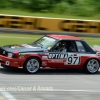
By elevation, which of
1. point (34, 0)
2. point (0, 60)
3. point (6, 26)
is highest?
point (34, 0)

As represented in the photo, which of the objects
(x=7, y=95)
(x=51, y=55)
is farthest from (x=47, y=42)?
(x=7, y=95)

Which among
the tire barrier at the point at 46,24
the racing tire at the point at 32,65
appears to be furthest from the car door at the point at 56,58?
the tire barrier at the point at 46,24

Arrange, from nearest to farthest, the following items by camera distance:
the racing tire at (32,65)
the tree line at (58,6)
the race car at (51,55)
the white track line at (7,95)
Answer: the white track line at (7,95) < the race car at (51,55) < the racing tire at (32,65) < the tree line at (58,6)

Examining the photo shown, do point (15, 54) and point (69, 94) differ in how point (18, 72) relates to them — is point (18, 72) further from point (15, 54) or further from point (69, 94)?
point (69, 94)

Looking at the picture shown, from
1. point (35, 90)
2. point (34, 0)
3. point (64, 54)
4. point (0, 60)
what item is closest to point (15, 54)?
point (0, 60)

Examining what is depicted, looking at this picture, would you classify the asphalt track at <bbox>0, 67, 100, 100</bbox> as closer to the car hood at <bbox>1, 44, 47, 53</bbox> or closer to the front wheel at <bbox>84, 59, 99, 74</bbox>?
the front wheel at <bbox>84, 59, 99, 74</bbox>

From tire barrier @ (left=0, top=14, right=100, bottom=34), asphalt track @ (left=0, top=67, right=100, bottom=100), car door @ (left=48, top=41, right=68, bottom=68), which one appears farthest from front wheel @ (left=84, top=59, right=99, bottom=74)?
tire barrier @ (left=0, top=14, right=100, bottom=34)

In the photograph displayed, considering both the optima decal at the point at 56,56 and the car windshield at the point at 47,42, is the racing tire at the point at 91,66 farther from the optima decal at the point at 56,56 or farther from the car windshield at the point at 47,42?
the car windshield at the point at 47,42

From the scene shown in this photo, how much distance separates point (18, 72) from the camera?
13.9 meters

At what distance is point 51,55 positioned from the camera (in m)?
13.9

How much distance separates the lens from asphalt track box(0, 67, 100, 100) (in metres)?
10.1

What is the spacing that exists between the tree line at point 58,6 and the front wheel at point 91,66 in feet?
61.6

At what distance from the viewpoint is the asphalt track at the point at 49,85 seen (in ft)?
33.0

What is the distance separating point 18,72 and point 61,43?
1.95m
